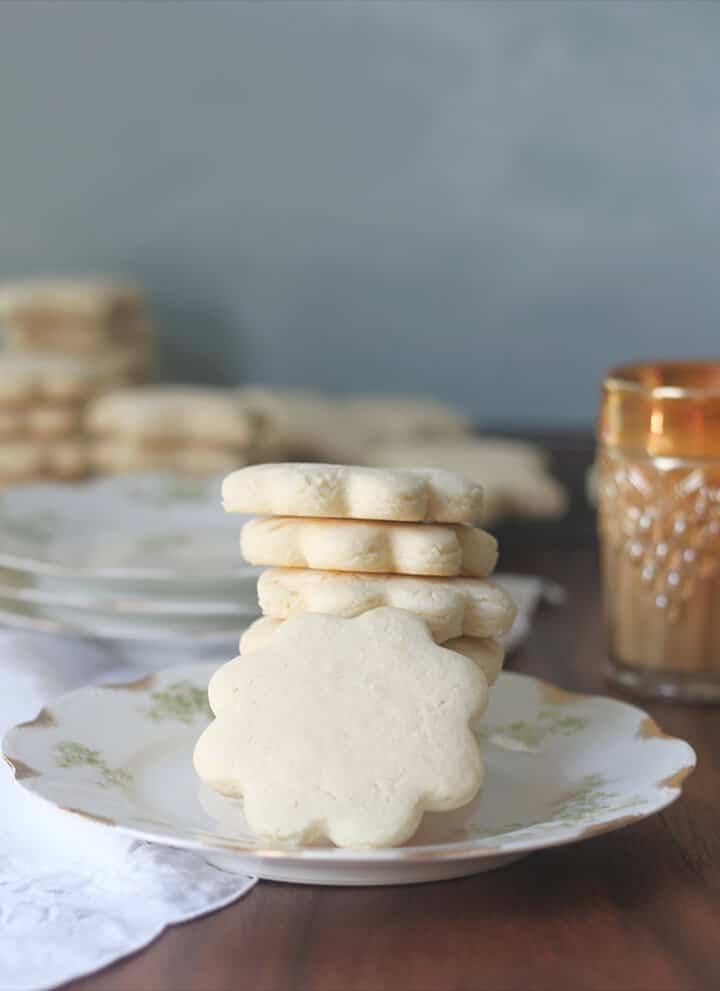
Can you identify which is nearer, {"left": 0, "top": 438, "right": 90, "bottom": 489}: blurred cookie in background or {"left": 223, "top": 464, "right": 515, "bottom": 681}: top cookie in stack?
{"left": 223, "top": 464, "right": 515, "bottom": 681}: top cookie in stack

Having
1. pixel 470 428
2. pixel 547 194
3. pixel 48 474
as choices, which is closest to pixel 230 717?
pixel 48 474

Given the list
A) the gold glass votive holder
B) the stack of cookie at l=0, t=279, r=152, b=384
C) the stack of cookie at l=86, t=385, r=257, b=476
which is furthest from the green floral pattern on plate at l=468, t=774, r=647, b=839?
the stack of cookie at l=0, t=279, r=152, b=384

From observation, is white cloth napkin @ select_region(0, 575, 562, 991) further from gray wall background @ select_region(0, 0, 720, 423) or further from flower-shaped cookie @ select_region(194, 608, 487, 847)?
gray wall background @ select_region(0, 0, 720, 423)

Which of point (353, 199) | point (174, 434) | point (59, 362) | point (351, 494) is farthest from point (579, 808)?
point (353, 199)

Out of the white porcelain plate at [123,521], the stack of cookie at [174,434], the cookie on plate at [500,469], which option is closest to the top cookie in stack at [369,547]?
the white porcelain plate at [123,521]

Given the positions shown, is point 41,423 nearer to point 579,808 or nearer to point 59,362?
point 59,362
